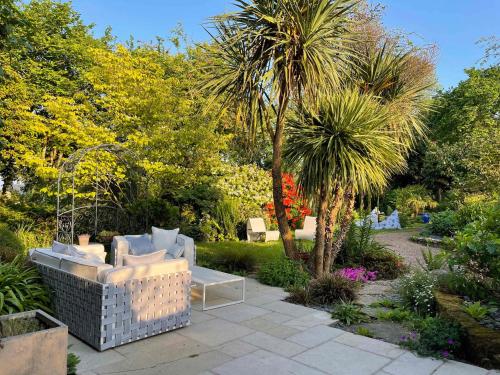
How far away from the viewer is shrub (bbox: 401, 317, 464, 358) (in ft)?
11.0

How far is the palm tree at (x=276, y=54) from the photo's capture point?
5.11m

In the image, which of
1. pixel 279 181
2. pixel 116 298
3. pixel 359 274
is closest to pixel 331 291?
pixel 359 274

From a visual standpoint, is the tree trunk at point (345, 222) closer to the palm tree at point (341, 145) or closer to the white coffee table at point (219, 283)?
the palm tree at point (341, 145)

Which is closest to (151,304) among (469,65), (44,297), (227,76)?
(44,297)

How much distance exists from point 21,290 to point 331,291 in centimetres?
354

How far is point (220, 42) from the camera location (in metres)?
5.70

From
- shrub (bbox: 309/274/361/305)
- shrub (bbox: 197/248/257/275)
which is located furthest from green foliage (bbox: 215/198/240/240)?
shrub (bbox: 309/274/361/305)

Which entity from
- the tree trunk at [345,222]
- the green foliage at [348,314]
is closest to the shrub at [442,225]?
the tree trunk at [345,222]

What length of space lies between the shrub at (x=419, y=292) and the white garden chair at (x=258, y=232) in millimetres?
5772

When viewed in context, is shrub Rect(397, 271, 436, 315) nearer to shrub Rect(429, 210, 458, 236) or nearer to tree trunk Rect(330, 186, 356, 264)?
tree trunk Rect(330, 186, 356, 264)

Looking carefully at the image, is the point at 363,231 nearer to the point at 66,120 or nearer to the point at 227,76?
the point at 227,76

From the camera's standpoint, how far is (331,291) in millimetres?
4922

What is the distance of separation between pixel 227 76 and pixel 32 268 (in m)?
3.57

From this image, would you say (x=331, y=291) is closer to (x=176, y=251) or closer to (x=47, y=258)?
(x=176, y=251)
